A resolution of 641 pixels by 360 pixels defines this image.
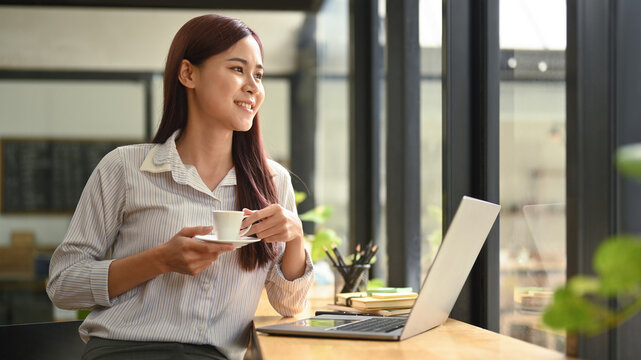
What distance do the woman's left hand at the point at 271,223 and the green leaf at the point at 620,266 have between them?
113 centimetres

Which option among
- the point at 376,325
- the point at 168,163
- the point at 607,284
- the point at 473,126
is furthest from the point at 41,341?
the point at 607,284

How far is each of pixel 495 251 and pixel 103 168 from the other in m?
1.07

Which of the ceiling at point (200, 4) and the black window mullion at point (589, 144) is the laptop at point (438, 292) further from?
the ceiling at point (200, 4)

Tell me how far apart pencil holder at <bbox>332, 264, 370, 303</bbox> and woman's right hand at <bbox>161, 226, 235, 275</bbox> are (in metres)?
0.75

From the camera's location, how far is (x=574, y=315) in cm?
55

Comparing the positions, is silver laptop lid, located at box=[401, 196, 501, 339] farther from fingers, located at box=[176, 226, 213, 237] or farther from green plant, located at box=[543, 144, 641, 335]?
green plant, located at box=[543, 144, 641, 335]

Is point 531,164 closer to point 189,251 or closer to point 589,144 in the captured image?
point 589,144

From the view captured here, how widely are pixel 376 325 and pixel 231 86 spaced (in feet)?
2.38

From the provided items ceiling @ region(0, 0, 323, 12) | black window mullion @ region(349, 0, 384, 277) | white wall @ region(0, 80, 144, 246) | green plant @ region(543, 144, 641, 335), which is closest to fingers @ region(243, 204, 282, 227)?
green plant @ region(543, 144, 641, 335)

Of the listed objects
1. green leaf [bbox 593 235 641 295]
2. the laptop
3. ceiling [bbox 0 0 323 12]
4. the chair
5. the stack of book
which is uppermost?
ceiling [bbox 0 0 323 12]

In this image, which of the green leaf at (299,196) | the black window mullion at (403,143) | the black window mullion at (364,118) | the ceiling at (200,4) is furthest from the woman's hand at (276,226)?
the ceiling at (200,4)

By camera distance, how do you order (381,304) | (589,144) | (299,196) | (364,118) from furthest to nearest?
(299,196)
(364,118)
(381,304)
(589,144)

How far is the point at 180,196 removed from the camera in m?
1.75

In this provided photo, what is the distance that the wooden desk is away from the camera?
1295 millimetres
